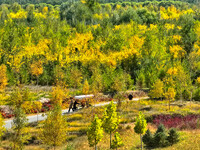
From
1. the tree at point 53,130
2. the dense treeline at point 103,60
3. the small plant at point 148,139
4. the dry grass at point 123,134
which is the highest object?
the dense treeline at point 103,60

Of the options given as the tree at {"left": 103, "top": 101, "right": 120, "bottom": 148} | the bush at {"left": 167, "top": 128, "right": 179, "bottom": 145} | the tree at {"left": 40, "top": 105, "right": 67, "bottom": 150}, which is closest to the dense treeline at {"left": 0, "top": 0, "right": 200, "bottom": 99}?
the bush at {"left": 167, "top": 128, "right": 179, "bottom": 145}

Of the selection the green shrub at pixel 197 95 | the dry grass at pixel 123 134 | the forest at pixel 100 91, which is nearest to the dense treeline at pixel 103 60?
the forest at pixel 100 91

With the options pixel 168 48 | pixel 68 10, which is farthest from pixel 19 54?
pixel 68 10

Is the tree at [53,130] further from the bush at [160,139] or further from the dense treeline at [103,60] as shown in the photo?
the dense treeline at [103,60]

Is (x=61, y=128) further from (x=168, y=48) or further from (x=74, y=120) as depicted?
(x=168, y=48)

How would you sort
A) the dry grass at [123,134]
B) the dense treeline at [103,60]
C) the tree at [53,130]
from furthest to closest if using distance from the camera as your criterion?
the dense treeline at [103,60] < the dry grass at [123,134] < the tree at [53,130]

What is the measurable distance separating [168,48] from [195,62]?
13.9 m

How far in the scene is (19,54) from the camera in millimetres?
53875

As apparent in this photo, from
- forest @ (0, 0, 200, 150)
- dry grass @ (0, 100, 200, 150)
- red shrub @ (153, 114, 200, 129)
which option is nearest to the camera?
forest @ (0, 0, 200, 150)

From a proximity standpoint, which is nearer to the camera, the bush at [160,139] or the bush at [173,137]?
the bush at [160,139]

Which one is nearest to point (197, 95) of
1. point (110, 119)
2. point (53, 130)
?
point (110, 119)

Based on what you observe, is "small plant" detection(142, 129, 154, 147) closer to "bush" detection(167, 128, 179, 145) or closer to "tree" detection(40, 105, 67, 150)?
"bush" detection(167, 128, 179, 145)

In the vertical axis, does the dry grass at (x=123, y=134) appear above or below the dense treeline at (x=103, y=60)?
below

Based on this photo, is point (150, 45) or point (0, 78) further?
point (150, 45)
